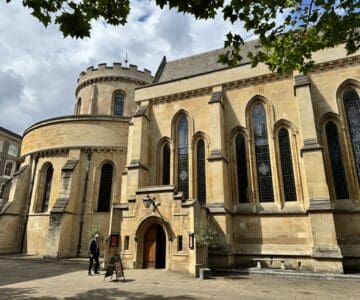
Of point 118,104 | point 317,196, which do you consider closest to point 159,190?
point 317,196

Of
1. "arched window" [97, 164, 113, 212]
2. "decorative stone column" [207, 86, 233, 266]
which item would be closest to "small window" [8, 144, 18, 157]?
"arched window" [97, 164, 113, 212]

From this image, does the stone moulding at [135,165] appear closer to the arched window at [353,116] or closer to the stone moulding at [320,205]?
the stone moulding at [320,205]

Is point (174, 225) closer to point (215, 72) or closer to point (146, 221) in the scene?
point (146, 221)

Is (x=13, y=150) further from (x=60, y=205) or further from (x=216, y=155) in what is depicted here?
(x=216, y=155)

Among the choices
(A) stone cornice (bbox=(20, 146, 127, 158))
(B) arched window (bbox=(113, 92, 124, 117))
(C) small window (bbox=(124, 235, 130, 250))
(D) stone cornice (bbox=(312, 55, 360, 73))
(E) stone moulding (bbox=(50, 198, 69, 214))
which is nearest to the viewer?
(C) small window (bbox=(124, 235, 130, 250))

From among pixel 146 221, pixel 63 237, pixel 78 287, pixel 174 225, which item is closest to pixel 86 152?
pixel 63 237

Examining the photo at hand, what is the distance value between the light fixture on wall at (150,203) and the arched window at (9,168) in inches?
1218

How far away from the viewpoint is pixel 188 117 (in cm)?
1769

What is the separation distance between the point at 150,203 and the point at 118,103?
54.7 ft

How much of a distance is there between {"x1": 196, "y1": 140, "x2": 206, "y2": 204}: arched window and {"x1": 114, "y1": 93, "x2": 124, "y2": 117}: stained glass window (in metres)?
13.4

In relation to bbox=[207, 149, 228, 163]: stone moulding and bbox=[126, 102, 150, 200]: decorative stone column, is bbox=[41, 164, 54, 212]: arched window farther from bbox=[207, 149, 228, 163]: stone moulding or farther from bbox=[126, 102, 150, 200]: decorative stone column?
bbox=[207, 149, 228, 163]: stone moulding

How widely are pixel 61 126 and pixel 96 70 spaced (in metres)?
9.72

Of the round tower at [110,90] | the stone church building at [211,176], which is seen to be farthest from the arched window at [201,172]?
the round tower at [110,90]

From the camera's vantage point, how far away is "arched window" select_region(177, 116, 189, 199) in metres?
16.5
